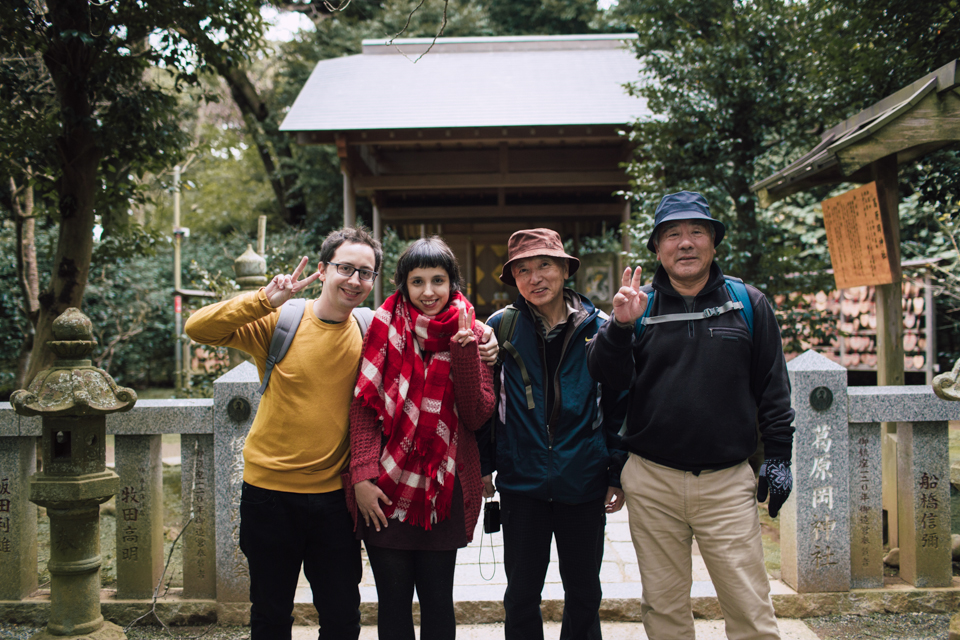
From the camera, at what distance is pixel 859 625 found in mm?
3111

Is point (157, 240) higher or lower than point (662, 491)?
higher

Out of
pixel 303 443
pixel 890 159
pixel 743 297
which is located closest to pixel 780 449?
pixel 743 297

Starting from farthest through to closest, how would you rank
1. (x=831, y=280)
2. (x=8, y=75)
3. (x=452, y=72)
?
(x=452, y=72) → (x=831, y=280) → (x=8, y=75)

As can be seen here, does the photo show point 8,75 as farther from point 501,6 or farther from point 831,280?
point 501,6

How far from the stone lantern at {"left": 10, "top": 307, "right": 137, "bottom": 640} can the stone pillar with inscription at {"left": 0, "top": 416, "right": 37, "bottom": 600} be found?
725 mm

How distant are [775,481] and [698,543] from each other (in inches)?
13.9

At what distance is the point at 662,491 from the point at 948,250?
736 centimetres

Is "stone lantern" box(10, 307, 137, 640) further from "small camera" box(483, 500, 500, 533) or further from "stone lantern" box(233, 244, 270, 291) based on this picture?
"stone lantern" box(233, 244, 270, 291)

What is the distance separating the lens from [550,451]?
2268 mm

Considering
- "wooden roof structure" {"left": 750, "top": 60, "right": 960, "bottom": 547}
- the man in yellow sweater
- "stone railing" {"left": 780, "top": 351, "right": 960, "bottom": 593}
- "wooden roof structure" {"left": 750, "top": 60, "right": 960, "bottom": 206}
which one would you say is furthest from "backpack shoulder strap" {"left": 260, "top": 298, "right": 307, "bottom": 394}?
"wooden roof structure" {"left": 750, "top": 60, "right": 960, "bottom": 206}

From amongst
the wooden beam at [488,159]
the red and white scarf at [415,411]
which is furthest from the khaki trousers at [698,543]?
the wooden beam at [488,159]

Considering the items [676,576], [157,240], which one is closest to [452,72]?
[157,240]

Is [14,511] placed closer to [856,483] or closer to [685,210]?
[685,210]

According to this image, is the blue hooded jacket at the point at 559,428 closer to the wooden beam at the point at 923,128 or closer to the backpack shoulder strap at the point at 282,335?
the backpack shoulder strap at the point at 282,335
